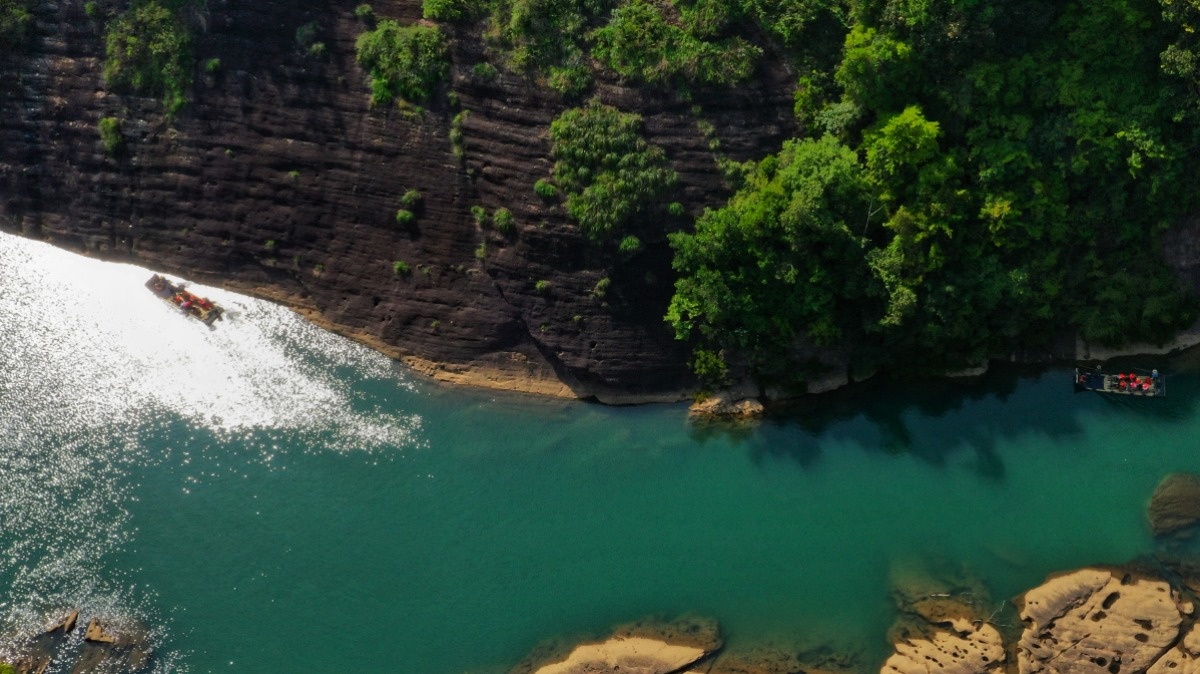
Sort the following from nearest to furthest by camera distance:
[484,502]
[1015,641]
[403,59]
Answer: [403,59], [1015,641], [484,502]

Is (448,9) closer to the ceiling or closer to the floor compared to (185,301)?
closer to the ceiling

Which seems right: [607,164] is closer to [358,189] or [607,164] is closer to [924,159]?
[358,189]

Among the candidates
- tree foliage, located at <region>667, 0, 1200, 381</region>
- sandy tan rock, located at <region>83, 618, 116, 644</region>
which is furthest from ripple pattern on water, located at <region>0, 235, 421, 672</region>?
tree foliage, located at <region>667, 0, 1200, 381</region>

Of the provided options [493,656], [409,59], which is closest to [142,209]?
[409,59]

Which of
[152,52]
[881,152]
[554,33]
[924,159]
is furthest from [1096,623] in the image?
[152,52]

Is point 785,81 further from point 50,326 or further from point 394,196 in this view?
point 50,326

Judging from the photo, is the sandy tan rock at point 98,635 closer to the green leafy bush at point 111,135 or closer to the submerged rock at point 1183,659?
the green leafy bush at point 111,135

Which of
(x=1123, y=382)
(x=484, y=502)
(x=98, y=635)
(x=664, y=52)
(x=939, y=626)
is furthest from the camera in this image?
(x=484, y=502)
